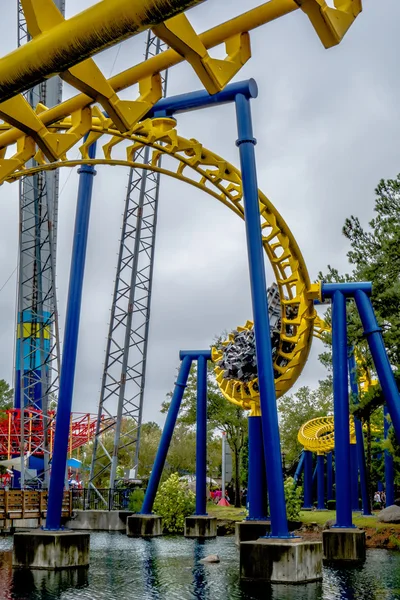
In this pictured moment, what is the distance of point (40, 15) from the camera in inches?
190

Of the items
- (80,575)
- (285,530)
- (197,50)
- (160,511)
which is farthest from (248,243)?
(160,511)

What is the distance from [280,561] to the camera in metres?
12.2

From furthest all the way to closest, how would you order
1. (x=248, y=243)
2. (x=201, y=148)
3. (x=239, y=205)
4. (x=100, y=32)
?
(x=239, y=205) < (x=201, y=148) < (x=248, y=243) < (x=100, y=32)

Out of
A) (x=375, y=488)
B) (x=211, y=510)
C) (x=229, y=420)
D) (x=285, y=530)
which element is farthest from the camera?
(x=375, y=488)

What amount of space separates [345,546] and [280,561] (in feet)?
13.4

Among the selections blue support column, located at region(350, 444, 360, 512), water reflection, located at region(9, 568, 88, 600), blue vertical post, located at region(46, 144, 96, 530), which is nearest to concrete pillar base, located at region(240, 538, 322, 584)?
water reflection, located at region(9, 568, 88, 600)

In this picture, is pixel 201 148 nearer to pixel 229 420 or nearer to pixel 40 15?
pixel 40 15

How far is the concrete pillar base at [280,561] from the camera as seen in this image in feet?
39.9

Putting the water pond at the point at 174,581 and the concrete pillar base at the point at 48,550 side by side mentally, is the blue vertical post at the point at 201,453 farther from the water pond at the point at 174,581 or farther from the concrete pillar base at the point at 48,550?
the concrete pillar base at the point at 48,550

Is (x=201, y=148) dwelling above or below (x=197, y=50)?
above

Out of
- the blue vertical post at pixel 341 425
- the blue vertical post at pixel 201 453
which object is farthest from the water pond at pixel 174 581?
the blue vertical post at pixel 201 453

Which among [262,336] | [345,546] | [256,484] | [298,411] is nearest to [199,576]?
[345,546]

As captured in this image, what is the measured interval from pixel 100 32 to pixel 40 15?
0.71 metres

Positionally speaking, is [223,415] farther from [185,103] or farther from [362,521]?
[185,103]
